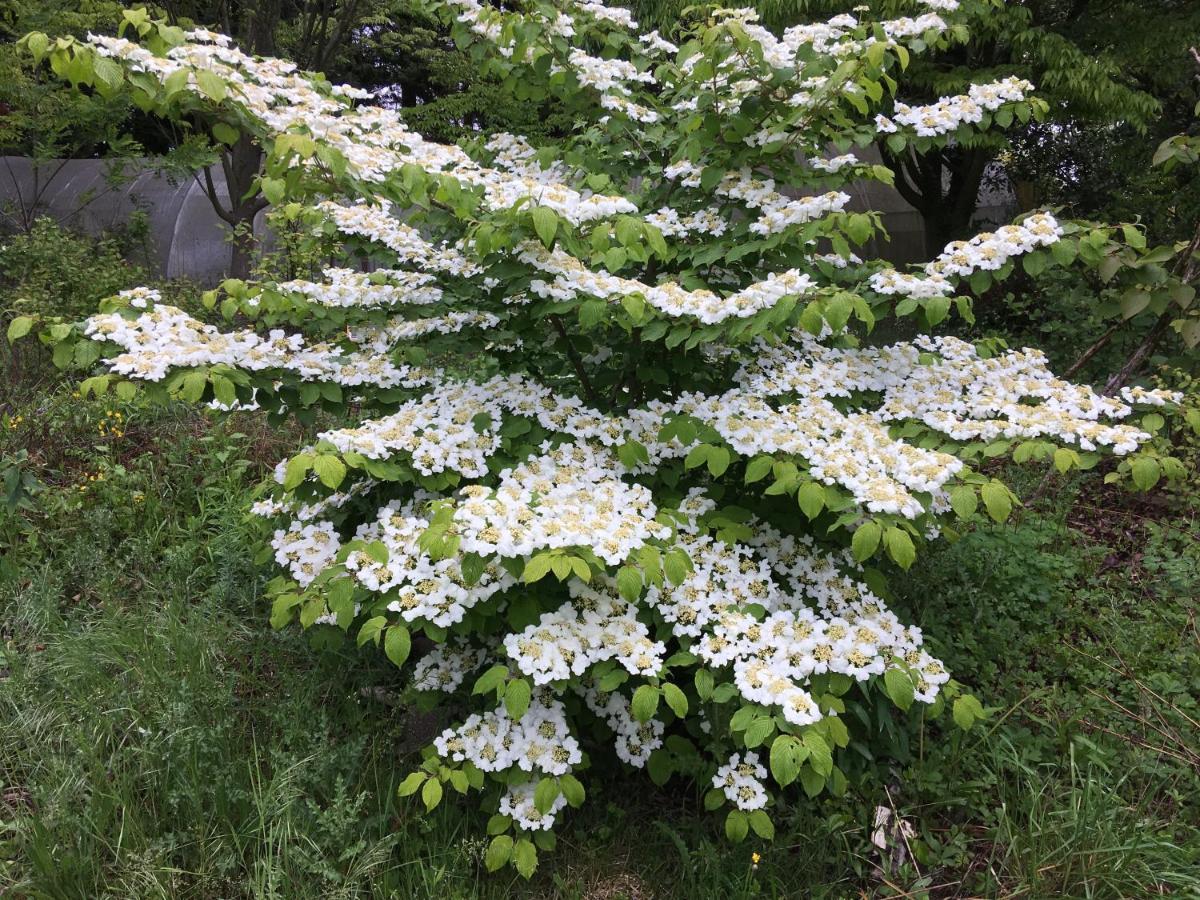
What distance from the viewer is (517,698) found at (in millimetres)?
1632

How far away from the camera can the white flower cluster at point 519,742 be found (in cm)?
180

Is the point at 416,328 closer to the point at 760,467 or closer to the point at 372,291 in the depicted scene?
the point at 372,291

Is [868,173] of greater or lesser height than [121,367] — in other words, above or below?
above

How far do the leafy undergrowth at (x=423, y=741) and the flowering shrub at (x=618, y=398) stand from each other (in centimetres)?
21

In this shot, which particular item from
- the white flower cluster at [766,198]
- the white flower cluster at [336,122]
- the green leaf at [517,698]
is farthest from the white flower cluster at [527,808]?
the white flower cluster at [766,198]

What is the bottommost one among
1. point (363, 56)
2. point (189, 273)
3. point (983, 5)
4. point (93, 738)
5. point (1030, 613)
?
point (189, 273)

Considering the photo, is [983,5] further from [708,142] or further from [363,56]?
[363,56]

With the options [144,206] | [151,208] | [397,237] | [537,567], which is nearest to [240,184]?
[144,206]

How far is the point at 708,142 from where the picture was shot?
234 cm

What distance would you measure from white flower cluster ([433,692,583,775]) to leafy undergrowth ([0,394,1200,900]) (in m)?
0.30

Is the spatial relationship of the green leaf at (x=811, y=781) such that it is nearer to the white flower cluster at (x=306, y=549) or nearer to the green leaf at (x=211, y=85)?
the white flower cluster at (x=306, y=549)

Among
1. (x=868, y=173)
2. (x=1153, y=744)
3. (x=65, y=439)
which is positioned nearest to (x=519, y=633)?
(x=868, y=173)

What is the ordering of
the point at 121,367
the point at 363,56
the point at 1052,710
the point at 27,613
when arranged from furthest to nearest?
the point at 363,56 → the point at 27,613 → the point at 1052,710 → the point at 121,367

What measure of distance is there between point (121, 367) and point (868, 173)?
2028 mm
